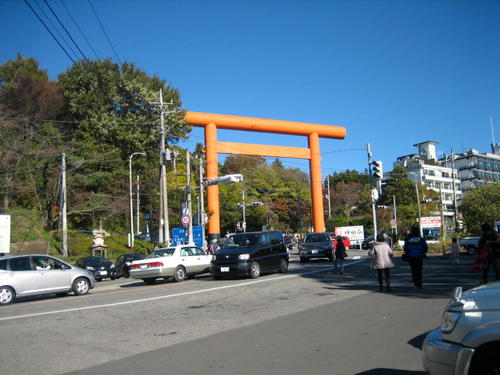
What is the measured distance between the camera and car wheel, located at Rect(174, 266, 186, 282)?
19.1 m

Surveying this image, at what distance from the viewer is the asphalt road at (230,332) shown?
6184mm

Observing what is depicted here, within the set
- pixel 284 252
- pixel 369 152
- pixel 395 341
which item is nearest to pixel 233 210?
pixel 369 152

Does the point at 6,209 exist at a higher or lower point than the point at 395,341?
higher

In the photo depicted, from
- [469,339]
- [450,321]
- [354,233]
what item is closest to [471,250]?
[354,233]

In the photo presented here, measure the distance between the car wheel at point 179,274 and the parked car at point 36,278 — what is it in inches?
142

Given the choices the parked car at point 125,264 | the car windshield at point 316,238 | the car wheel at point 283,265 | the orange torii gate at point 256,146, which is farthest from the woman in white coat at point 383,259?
the orange torii gate at point 256,146

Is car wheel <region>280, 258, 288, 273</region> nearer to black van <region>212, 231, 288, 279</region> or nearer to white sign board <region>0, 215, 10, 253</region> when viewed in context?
black van <region>212, 231, 288, 279</region>

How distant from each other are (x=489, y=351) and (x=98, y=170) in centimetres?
4109

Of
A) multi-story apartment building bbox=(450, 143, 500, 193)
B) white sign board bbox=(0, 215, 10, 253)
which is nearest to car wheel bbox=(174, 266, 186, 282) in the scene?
white sign board bbox=(0, 215, 10, 253)

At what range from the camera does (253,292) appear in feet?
45.9

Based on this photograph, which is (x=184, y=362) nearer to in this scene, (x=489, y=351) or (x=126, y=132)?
(x=489, y=351)

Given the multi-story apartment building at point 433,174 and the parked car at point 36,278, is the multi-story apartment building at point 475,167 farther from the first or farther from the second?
the parked car at point 36,278

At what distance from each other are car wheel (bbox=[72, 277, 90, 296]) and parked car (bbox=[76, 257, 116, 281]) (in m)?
9.21

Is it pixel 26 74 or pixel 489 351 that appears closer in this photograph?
pixel 489 351
